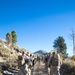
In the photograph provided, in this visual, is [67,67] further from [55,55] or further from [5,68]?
[55,55]

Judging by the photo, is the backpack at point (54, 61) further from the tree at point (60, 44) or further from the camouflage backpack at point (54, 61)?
the tree at point (60, 44)

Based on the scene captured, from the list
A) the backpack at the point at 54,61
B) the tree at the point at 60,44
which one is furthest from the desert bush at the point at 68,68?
the tree at the point at 60,44

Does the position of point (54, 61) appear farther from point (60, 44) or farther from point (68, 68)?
point (60, 44)

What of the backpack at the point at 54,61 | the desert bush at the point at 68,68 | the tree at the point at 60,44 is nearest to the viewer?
the backpack at the point at 54,61

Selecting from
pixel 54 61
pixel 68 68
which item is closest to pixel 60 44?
pixel 68 68

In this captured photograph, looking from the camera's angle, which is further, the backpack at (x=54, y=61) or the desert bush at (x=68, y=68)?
the desert bush at (x=68, y=68)

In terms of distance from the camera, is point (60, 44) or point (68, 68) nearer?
point (68, 68)

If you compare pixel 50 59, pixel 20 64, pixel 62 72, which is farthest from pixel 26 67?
pixel 62 72

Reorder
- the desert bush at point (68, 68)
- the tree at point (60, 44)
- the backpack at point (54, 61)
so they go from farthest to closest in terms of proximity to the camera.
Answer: the tree at point (60, 44) < the desert bush at point (68, 68) < the backpack at point (54, 61)

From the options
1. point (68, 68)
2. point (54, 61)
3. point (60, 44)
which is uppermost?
point (60, 44)

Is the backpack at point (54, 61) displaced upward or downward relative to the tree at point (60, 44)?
downward

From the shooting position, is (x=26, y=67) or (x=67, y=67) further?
(x=67, y=67)

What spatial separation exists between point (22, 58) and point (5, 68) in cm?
1201

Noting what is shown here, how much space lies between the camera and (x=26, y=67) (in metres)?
17.3
